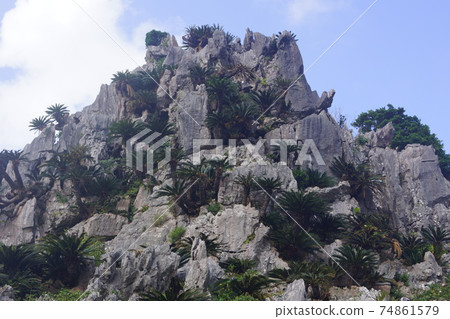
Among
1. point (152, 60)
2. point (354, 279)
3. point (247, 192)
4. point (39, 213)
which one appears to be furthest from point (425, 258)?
point (152, 60)

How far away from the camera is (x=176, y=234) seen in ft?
74.7

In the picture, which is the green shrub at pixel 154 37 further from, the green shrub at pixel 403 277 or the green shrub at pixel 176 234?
the green shrub at pixel 403 277

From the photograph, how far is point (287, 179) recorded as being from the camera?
2542 centimetres

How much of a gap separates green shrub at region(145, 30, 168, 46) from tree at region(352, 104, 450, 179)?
25.9 meters

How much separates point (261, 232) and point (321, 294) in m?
5.01

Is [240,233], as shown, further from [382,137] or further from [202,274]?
[382,137]

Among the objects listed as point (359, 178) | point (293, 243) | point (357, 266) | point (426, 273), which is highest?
point (359, 178)

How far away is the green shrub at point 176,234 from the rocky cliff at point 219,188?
0.56 metres

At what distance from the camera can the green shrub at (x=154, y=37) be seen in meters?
54.6

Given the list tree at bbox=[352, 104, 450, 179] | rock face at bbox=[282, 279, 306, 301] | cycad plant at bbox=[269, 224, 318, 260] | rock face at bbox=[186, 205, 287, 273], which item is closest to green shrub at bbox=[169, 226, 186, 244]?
rock face at bbox=[186, 205, 287, 273]

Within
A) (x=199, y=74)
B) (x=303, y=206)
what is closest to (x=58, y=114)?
(x=199, y=74)

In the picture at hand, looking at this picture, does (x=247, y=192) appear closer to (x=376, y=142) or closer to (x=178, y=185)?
(x=178, y=185)

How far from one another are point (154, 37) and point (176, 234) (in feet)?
125

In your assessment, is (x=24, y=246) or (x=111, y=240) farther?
(x=111, y=240)
